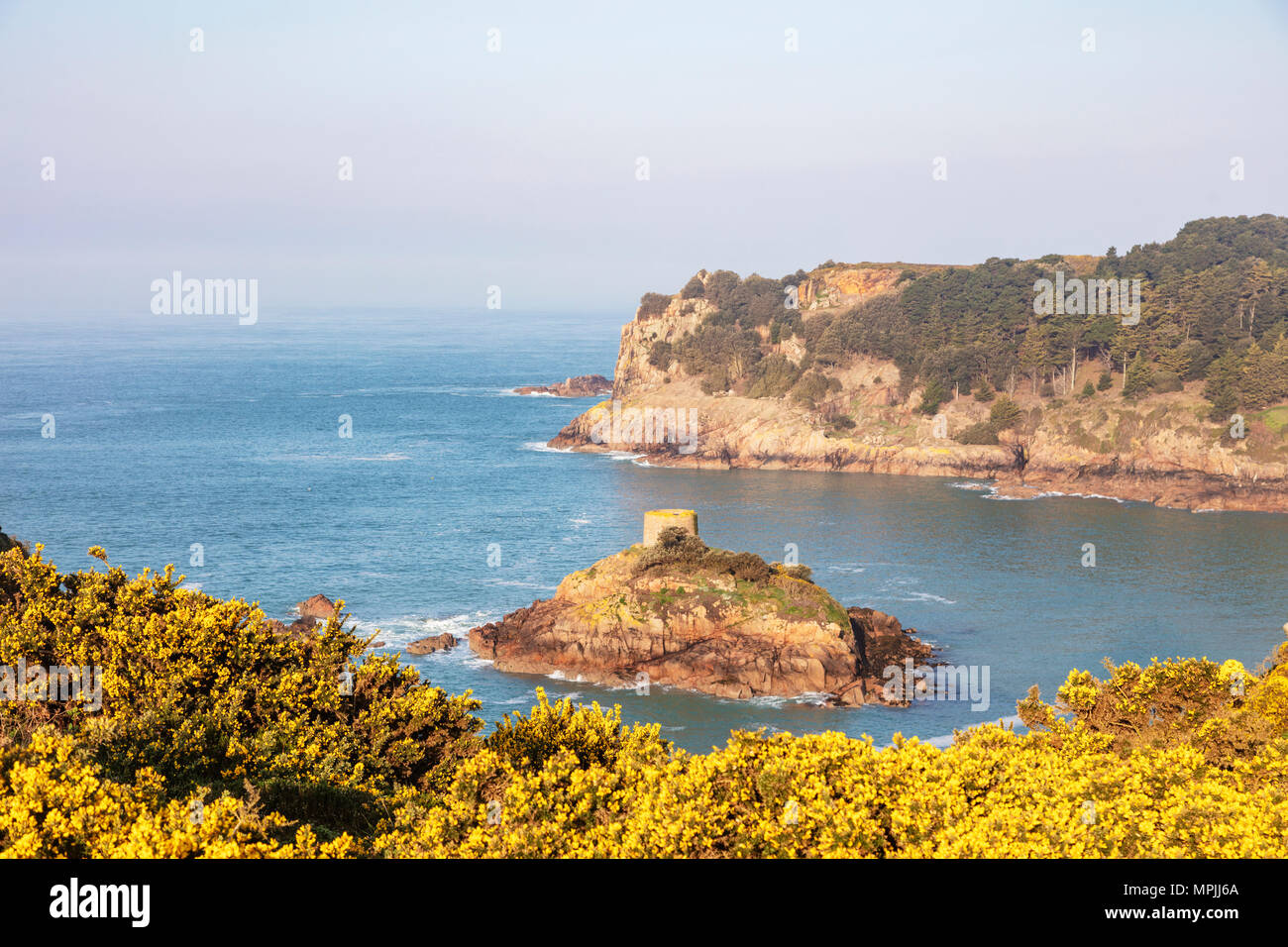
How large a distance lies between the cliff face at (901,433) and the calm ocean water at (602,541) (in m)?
5.38

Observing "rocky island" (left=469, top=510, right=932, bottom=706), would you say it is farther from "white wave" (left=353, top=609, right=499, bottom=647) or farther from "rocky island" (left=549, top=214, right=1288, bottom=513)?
"rocky island" (left=549, top=214, right=1288, bottom=513)

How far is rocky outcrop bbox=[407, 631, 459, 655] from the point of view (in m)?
58.1

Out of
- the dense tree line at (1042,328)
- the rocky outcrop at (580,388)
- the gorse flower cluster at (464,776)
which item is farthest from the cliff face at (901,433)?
the gorse flower cluster at (464,776)

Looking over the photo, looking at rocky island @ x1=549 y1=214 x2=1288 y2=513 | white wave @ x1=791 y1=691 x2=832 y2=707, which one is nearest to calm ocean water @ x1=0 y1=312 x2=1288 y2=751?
white wave @ x1=791 y1=691 x2=832 y2=707

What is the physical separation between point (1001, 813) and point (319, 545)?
69.7 metres

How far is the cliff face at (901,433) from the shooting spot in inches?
3932

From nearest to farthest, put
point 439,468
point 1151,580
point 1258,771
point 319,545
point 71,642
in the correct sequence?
point 1258,771 → point 71,642 → point 1151,580 → point 319,545 → point 439,468

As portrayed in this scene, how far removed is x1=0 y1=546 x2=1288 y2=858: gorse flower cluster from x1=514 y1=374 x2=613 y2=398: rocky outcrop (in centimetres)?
15100

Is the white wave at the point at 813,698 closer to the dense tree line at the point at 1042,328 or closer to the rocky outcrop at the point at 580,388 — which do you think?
the dense tree line at the point at 1042,328

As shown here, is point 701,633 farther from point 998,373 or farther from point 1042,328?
point 1042,328

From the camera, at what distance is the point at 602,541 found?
276 ft

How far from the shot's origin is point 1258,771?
82.0 feet
